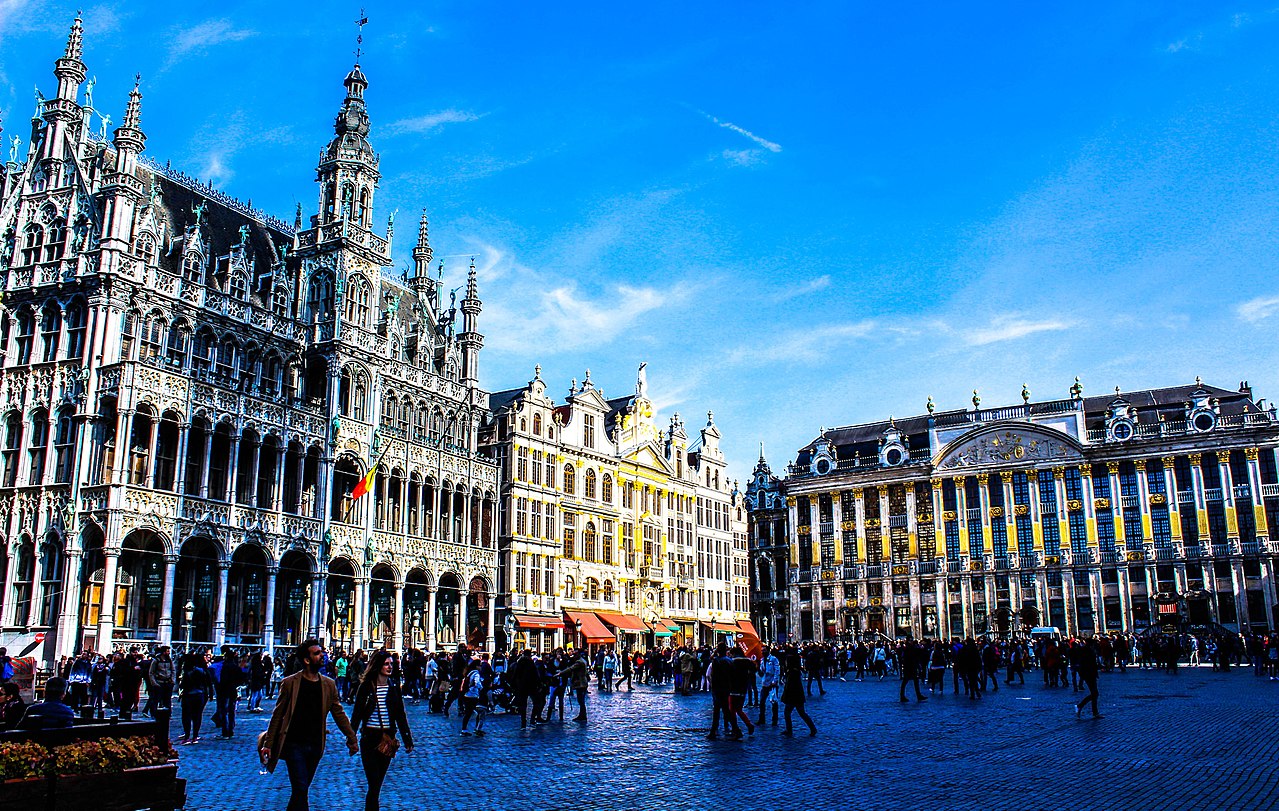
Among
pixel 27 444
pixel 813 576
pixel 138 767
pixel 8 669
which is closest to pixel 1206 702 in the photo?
pixel 138 767

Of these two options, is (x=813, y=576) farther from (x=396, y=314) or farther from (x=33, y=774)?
(x=33, y=774)

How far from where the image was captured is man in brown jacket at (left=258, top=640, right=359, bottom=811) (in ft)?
34.4

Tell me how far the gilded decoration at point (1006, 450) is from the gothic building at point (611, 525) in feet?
60.8

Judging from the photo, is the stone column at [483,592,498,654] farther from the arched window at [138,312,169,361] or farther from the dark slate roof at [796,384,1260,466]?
the dark slate roof at [796,384,1260,466]

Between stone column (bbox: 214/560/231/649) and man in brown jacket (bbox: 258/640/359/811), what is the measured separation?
3518cm

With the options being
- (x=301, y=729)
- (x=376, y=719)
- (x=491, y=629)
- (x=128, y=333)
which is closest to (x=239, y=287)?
(x=128, y=333)

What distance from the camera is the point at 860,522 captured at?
92250 millimetres

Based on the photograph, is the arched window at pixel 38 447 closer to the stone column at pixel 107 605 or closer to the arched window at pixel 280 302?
the stone column at pixel 107 605

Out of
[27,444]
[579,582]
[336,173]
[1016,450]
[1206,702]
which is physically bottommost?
[1206,702]

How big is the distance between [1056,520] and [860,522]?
15.8 metres

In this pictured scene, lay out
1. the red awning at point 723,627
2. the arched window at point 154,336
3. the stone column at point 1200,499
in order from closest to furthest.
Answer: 1. the arched window at point 154,336
2. the stone column at point 1200,499
3. the red awning at point 723,627

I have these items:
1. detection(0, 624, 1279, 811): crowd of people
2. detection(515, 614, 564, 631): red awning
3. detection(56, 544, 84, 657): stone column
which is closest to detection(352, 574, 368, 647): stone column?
detection(0, 624, 1279, 811): crowd of people

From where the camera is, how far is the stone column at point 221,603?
4300cm

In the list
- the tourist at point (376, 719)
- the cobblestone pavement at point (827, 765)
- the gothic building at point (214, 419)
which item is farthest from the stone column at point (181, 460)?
the tourist at point (376, 719)
